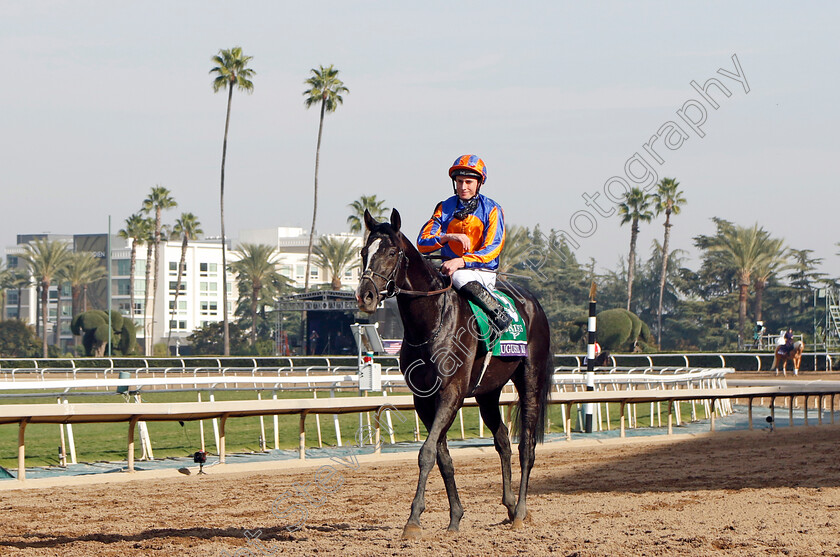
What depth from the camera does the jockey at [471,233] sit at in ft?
21.7

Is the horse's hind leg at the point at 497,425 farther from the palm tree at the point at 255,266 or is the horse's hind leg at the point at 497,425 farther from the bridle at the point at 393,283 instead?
the palm tree at the point at 255,266

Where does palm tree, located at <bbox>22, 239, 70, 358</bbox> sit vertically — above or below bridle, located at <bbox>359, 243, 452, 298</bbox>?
above

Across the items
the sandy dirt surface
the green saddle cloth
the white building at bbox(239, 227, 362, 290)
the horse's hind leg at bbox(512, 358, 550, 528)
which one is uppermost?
the white building at bbox(239, 227, 362, 290)

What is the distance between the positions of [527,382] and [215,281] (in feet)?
325

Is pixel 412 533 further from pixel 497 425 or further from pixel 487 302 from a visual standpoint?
pixel 487 302

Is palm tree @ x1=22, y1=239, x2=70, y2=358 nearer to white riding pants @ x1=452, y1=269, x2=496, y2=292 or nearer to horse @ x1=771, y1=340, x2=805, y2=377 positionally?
horse @ x1=771, y1=340, x2=805, y2=377

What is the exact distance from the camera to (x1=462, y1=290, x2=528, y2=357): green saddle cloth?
6.55m

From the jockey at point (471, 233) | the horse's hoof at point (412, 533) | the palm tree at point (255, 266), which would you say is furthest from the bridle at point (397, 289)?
the palm tree at point (255, 266)

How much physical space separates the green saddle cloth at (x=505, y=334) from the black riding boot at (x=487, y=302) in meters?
0.03

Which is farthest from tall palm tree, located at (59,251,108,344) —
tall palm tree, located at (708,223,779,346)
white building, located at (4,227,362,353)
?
tall palm tree, located at (708,223,779,346)

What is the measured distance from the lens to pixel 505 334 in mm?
6738

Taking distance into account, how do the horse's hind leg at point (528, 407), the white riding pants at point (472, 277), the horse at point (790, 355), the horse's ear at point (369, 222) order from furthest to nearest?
the horse at point (790, 355) < the horse's hind leg at point (528, 407) < the white riding pants at point (472, 277) < the horse's ear at point (369, 222)

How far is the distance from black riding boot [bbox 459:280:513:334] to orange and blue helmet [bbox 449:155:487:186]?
2.28 feet

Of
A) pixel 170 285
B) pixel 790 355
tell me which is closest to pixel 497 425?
pixel 790 355
